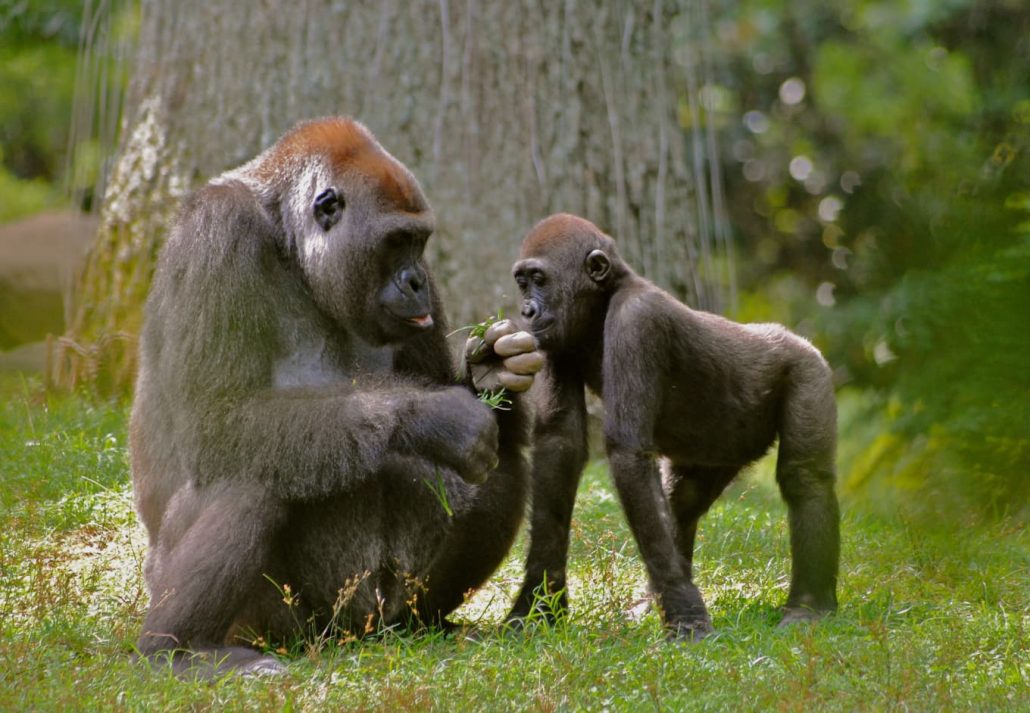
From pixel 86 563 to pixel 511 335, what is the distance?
6.21 ft

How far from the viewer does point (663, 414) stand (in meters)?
4.30

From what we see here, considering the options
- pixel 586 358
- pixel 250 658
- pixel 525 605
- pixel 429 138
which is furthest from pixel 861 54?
pixel 250 658

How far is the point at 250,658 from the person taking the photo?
3.53 metres

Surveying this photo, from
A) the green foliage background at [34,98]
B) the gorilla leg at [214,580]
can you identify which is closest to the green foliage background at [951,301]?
the gorilla leg at [214,580]

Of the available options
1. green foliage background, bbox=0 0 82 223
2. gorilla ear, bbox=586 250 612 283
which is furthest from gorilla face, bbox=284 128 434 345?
green foliage background, bbox=0 0 82 223

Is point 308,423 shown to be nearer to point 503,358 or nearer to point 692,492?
point 503,358

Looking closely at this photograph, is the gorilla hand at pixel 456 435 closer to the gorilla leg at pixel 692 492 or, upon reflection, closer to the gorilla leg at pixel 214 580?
the gorilla leg at pixel 214 580

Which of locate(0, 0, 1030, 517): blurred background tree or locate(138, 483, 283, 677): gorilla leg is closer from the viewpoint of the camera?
locate(138, 483, 283, 677): gorilla leg

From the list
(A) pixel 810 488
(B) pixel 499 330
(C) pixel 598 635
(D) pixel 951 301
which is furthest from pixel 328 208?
(D) pixel 951 301

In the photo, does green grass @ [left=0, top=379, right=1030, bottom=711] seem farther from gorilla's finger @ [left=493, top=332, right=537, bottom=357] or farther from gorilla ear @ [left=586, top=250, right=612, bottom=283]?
gorilla ear @ [left=586, top=250, right=612, bottom=283]

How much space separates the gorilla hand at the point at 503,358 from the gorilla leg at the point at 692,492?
0.82m

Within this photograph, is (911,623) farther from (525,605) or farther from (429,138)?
(429,138)

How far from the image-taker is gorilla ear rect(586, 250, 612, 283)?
4.43 metres

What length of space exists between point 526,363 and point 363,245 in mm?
644
